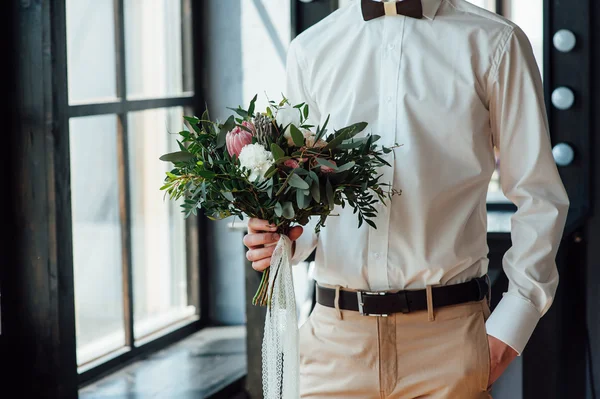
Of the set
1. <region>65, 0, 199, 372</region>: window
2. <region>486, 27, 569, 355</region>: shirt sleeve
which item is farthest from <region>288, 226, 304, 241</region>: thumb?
<region>65, 0, 199, 372</region>: window

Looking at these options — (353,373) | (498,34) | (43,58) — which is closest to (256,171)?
(353,373)

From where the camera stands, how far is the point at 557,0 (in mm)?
3641

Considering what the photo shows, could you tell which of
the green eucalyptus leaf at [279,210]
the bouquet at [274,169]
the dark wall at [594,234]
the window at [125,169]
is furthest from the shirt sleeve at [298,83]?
the dark wall at [594,234]

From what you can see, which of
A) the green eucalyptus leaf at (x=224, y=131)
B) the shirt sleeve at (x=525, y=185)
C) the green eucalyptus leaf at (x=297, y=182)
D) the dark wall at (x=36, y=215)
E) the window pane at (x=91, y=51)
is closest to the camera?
the green eucalyptus leaf at (x=297, y=182)

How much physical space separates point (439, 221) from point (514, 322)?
284 mm

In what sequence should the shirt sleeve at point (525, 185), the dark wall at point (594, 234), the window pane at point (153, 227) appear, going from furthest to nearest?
the window pane at point (153, 227)
the dark wall at point (594, 234)
the shirt sleeve at point (525, 185)

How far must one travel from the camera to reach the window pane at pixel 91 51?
11.0ft

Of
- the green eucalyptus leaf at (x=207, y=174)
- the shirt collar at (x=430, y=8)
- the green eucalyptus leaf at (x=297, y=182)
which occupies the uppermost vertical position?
the shirt collar at (x=430, y=8)

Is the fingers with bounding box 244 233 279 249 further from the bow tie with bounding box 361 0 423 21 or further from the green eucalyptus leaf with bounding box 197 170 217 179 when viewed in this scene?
the bow tie with bounding box 361 0 423 21

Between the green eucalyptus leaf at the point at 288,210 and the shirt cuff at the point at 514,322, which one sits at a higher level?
the green eucalyptus leaf at the point at 288,210

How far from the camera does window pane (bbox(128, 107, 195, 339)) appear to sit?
12.6 ft

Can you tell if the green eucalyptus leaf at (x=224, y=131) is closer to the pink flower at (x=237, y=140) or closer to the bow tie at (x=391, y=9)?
the pink flower at (x=237, y=140)

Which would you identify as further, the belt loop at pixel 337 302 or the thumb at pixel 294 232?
the belt loop at pixel 337 302

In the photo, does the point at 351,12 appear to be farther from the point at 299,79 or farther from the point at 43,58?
the point at 43,58
